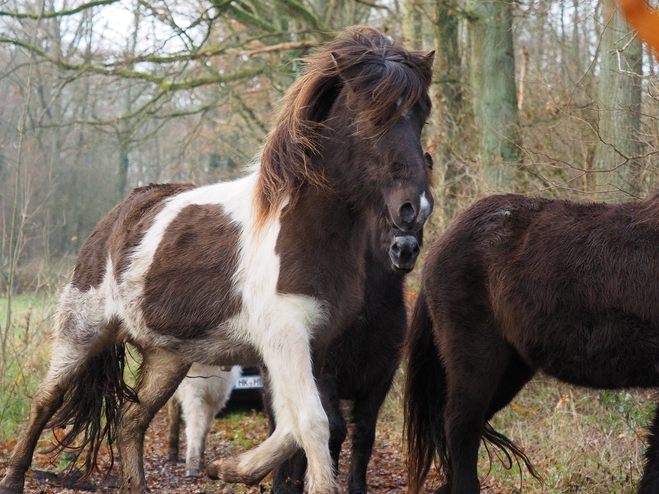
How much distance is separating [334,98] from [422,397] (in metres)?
2.35

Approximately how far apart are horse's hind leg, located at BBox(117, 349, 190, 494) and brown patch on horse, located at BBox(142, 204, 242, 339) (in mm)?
707

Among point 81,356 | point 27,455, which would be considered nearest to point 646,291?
point 81,356

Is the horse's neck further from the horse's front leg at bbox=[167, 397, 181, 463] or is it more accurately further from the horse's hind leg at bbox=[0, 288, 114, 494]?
the horse's front leg at bbox=[167, 397, 181, 463]

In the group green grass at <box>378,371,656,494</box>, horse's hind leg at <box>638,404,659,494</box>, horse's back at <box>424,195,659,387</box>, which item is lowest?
green grass at <box>378,371,656,494</box>

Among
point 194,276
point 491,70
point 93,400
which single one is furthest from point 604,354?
point 491,70

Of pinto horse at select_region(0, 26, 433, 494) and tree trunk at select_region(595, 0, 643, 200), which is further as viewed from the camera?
tree trunk at select_region(595, 0, 643, 200)

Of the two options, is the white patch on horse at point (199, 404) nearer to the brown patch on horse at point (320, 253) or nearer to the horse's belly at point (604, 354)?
the brown patch on horse at point (320, 253)

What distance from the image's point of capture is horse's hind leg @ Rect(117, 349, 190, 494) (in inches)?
189

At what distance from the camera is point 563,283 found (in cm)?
413

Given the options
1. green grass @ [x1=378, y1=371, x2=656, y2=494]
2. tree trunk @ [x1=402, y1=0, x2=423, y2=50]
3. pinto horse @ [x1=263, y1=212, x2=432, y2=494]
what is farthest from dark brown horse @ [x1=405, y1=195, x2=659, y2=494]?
tree trunk @ [x1=402, y1=0, x2=423, y2=50]

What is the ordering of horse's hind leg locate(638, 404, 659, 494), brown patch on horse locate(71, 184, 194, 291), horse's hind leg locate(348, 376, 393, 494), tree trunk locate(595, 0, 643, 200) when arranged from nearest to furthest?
horse's hind leg locate(638, 404, 659, 494), brown patch on horse locate(71, 184, 194, 291), horse's hind leg locate(348, 376, 393, 494), tree trunk locate(595, 0, 643, 200)

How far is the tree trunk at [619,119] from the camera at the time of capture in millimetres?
6598

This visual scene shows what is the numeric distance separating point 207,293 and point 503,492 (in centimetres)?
292

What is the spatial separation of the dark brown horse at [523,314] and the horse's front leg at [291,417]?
138 cm
